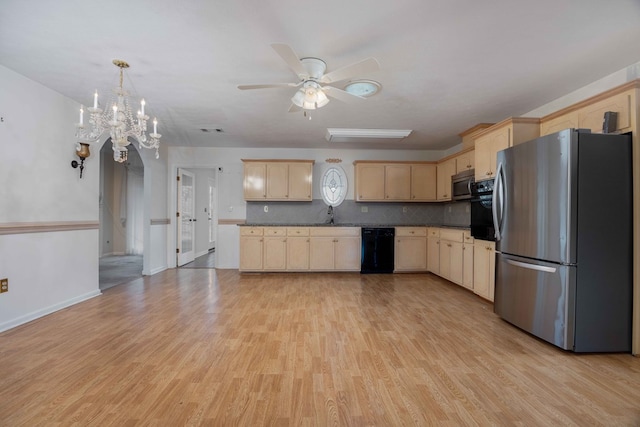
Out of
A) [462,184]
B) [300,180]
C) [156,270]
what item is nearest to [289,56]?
Answer: [300,180]

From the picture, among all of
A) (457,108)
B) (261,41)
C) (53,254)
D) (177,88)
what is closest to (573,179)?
(457,108)

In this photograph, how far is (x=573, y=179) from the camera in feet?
7.30

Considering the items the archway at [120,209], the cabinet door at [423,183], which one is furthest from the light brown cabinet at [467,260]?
the archway at [120,209]

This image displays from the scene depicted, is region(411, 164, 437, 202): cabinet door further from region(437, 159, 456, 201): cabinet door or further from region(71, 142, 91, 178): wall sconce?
region(71, 142, 91, 178): wall sconce

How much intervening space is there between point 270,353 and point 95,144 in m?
3.37

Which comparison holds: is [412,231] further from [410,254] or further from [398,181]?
[398,181]

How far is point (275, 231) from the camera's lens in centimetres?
513

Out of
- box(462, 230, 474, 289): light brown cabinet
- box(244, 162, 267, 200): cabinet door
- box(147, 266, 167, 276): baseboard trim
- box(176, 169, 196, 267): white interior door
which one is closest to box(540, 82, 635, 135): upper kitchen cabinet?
box(462, 230, 474, 289): light brown cabinet

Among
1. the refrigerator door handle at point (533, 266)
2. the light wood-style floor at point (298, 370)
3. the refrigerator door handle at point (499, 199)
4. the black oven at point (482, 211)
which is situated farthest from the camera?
the black oven at point (482, 211)

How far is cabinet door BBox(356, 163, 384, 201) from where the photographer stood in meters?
5.43

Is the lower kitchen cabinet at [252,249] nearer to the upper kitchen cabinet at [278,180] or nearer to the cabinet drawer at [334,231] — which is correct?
the upper kitchen cabinet at [278,180]

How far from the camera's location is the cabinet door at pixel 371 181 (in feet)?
17.8

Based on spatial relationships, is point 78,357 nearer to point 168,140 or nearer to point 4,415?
point 4,415

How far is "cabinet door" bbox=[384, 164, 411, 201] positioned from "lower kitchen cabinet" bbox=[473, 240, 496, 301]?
1.88m
